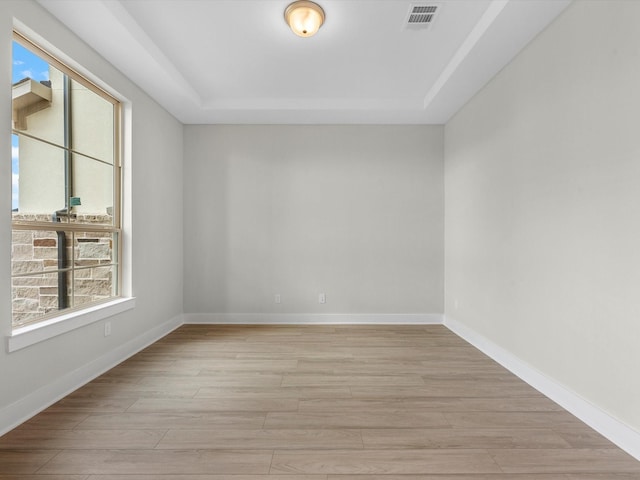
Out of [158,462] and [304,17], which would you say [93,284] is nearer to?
[158,462]

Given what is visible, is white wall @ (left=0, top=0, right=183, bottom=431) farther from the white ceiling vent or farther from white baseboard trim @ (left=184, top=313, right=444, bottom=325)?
the white ceiling vent

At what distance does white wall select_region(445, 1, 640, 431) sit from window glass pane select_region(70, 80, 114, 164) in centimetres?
361

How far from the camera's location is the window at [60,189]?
219 cm

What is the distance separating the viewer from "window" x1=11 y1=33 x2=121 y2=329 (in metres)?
2.19

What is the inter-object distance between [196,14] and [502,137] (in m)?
2.77

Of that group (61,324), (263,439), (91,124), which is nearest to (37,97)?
(91,124)

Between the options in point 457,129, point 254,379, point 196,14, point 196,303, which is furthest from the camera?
point 196,303

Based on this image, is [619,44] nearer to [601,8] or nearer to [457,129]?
[601,8]

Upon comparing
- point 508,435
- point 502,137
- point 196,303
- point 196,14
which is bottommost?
point 508,435

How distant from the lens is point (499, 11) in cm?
230

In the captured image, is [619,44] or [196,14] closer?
[619,44]

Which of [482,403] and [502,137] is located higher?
[502,137]

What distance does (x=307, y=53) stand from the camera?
310 cm

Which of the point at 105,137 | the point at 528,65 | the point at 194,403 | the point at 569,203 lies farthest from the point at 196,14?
the point at 569,203
